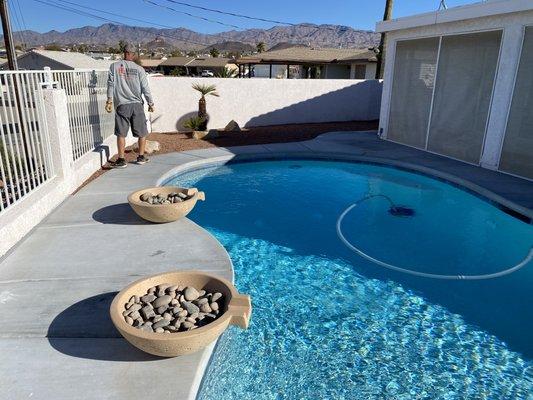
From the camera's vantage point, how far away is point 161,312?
9.00 ft

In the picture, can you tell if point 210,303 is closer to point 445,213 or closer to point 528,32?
point 445,213

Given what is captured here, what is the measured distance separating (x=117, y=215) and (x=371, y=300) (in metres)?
3.48

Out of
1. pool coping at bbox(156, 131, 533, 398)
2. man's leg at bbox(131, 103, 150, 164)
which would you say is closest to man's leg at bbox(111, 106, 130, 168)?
man's leg at bbox(131, 103, 150, 164)

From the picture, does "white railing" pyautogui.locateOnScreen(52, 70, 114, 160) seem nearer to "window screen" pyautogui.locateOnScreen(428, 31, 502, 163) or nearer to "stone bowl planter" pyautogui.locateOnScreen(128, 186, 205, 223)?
"stone bowl planter" pyautogui.locateOnScreen(128, 186, 205, 223)

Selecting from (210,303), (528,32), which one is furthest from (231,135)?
(210,303)

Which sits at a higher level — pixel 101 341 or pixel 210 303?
pixel 210 303

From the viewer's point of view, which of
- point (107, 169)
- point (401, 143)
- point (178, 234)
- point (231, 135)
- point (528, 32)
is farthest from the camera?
point (231, 135)

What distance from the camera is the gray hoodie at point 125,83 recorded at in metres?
7.14

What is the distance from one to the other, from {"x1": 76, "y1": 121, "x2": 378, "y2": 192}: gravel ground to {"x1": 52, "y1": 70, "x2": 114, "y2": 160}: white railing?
0.68m

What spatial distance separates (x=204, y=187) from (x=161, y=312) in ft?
17.5

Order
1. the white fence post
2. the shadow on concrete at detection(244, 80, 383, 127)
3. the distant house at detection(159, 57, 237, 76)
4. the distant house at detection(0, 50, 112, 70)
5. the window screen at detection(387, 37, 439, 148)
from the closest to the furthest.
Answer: the white fence post
the window screen at detection(387, 37, 439, 148)
the shadow on concrete at detection(244, 80, 383, 127)
the distant house at detection(0, 50, 112, 70)
the distant house at detection(159, 57, 237, 76)

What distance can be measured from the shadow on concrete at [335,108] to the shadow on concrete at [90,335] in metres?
11.1

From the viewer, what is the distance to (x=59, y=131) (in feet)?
19.1

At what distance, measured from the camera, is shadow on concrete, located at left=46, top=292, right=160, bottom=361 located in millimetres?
2691
